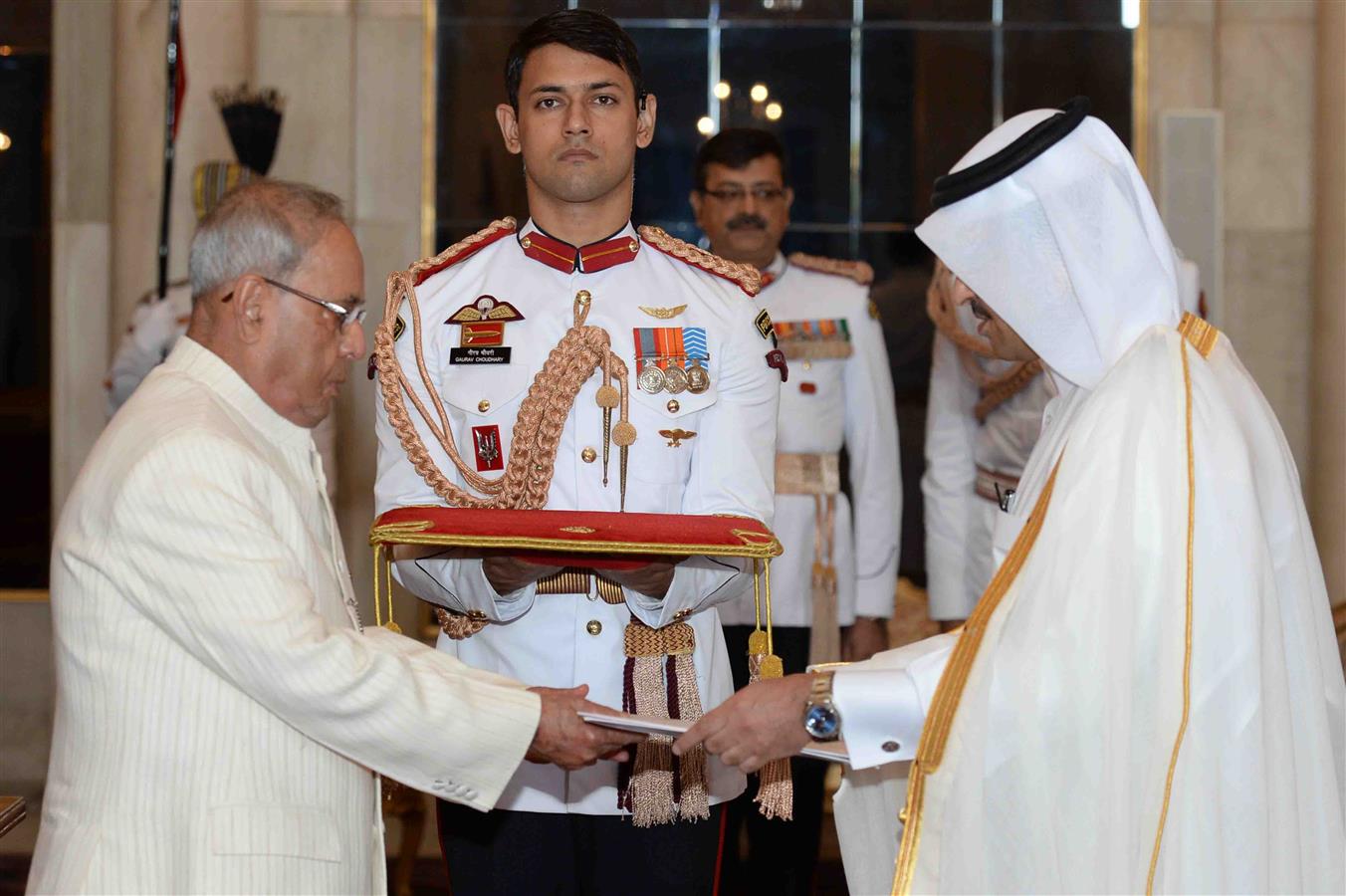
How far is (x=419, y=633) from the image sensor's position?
245 inches

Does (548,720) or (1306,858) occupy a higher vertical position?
(548,720)

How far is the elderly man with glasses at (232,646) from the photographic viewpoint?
2064mm

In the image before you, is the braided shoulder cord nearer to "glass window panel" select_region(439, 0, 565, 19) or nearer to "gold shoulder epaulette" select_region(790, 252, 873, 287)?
"gold shoulder epaulette" select_region(790, 252, 873, 287)

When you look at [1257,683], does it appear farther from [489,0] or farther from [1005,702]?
[489,0]

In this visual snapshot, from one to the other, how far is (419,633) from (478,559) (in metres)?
3.57

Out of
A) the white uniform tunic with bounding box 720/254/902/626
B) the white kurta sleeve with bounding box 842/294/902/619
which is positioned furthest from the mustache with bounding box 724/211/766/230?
the white kurta sleeve with bounding box 842/294/902/619

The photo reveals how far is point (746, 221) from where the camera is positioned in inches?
182

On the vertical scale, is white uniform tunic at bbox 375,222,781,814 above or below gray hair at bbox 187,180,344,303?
below

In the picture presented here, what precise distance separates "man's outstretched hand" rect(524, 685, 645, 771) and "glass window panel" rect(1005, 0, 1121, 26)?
454 cm

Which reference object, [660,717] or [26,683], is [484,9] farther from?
[660,717]

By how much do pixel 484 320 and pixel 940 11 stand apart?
155 inches

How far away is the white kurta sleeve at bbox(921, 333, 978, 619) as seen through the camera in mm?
4848

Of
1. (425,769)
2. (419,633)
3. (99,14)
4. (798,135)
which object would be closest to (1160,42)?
(798,135)

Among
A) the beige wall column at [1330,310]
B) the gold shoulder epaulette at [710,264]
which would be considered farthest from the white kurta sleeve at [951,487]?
the gold shoulder epaulette at [710,264]
